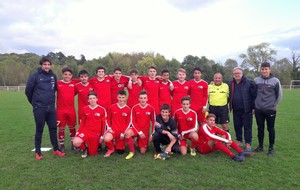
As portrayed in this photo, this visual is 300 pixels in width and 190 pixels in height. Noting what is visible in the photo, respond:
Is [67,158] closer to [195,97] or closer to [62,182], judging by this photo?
[62,182]

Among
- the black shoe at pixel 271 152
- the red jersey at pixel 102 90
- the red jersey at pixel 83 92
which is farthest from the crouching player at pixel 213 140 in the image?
the red jersey at pixel 83 92

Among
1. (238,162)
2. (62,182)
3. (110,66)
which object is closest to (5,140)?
(62,182)

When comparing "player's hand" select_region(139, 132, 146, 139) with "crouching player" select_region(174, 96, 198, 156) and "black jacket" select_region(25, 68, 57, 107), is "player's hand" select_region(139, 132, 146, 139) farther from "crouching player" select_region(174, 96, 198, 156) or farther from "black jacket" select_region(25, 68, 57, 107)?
"black jacket" select_region(25, 68, 57, 107)

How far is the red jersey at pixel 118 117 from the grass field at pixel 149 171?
0.79 m

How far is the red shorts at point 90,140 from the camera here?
19.5ft

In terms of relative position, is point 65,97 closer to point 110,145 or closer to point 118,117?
point 118,117

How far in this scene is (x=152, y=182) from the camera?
441 centimetres

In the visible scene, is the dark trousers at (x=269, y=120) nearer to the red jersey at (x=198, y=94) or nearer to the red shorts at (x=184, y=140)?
the red jersey at (x=198, y=94)

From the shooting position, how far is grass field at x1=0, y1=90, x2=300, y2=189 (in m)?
4.32

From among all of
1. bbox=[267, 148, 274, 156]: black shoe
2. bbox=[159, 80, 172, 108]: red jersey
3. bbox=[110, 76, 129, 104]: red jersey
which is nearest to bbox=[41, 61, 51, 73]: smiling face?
bbox=[110, 76, 129, 104]: red jersey

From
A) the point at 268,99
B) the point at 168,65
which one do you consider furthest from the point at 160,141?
the point at 168,65

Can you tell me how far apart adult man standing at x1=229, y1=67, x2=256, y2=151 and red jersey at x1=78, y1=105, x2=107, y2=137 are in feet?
10.7

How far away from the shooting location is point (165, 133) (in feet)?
19.6

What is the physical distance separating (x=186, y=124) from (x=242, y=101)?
1.54 meters
